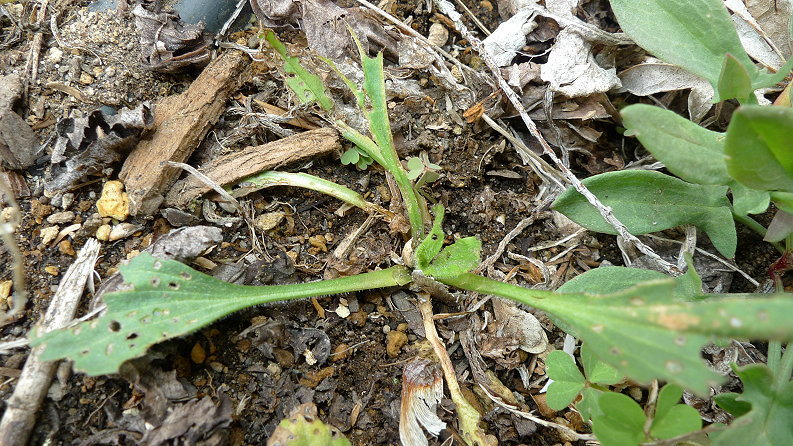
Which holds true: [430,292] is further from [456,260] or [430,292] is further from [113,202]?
[113,202]

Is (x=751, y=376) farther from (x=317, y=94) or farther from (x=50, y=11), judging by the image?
(x=50, y=11)

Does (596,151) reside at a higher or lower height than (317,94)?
lower

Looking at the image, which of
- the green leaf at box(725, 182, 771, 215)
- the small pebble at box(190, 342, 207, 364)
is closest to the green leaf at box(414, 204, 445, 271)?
the small pebble at box(190, 342, 207, 364)

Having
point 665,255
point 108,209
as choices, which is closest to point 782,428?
point 665,255

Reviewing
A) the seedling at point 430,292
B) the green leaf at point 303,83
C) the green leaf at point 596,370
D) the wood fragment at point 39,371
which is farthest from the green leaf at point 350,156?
the green leaf at point 596,370

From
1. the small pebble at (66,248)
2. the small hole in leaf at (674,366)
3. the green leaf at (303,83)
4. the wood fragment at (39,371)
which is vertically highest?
the green leaf at (303,83)

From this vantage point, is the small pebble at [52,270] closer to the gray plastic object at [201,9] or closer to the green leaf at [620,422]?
the gray plastic object at [201,9]
